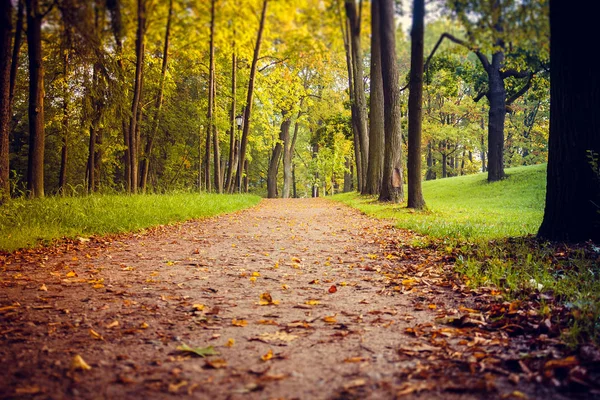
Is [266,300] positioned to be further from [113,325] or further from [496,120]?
[496,120]

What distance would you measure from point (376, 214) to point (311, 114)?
65.6 ft

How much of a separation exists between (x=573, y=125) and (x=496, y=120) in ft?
62.3

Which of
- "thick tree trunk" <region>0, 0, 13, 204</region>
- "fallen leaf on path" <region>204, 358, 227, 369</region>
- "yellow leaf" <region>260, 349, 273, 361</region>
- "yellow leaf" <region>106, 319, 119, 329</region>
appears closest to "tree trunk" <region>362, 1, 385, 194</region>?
"thick tree trunk" <region>0, 0, 13, 204</region>

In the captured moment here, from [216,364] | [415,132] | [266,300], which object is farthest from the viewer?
[415,132]

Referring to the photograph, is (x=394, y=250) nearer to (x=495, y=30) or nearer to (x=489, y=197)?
(x=495, y=30)

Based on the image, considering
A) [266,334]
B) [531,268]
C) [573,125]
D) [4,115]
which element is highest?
[4,115]

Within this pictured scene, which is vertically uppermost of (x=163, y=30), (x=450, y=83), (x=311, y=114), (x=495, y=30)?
(x=311, y=114)

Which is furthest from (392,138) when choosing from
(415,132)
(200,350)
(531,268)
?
(200,350)

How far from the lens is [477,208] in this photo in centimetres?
1468

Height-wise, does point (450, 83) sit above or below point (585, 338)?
above

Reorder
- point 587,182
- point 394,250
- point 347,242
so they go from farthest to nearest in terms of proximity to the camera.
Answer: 1. point 347,242
2. point 394,250
3. point 587,182

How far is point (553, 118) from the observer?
221 inches

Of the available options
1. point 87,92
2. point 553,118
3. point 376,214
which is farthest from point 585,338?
point 376,214

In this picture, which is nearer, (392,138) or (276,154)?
(392,138)
